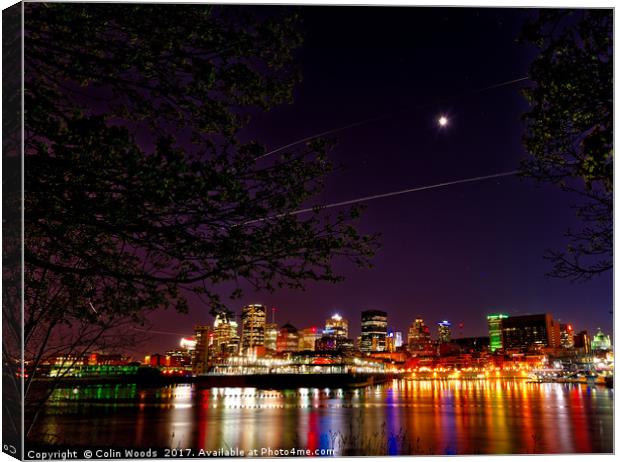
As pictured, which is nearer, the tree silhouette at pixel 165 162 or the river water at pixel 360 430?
the tree silhouette at pixel 165 162

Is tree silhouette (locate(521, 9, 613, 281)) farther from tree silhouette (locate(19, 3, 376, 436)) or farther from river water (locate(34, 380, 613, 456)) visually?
river water (locate(34, 380, 613, 456))

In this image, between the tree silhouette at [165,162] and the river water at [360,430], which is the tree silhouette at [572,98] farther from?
the river water at [360,430]

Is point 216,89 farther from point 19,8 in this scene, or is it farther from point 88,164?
point 19,8

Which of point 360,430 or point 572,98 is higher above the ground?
point 572,98

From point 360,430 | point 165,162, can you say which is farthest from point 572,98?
point 360,430

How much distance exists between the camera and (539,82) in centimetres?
547

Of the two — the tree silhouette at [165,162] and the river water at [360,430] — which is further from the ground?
the tree silhouette at [165,162]

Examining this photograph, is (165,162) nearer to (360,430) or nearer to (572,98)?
(572,98)

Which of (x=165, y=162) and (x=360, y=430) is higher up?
(x=165, y=162)

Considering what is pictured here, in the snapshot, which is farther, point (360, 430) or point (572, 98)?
point (360, 430)

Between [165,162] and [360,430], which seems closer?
[165,162]

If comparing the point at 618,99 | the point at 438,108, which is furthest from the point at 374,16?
the point at 618,99

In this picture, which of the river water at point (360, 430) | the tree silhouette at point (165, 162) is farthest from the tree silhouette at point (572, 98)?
the river water at point (360, 430)

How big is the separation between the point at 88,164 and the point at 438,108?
18.5 feet
